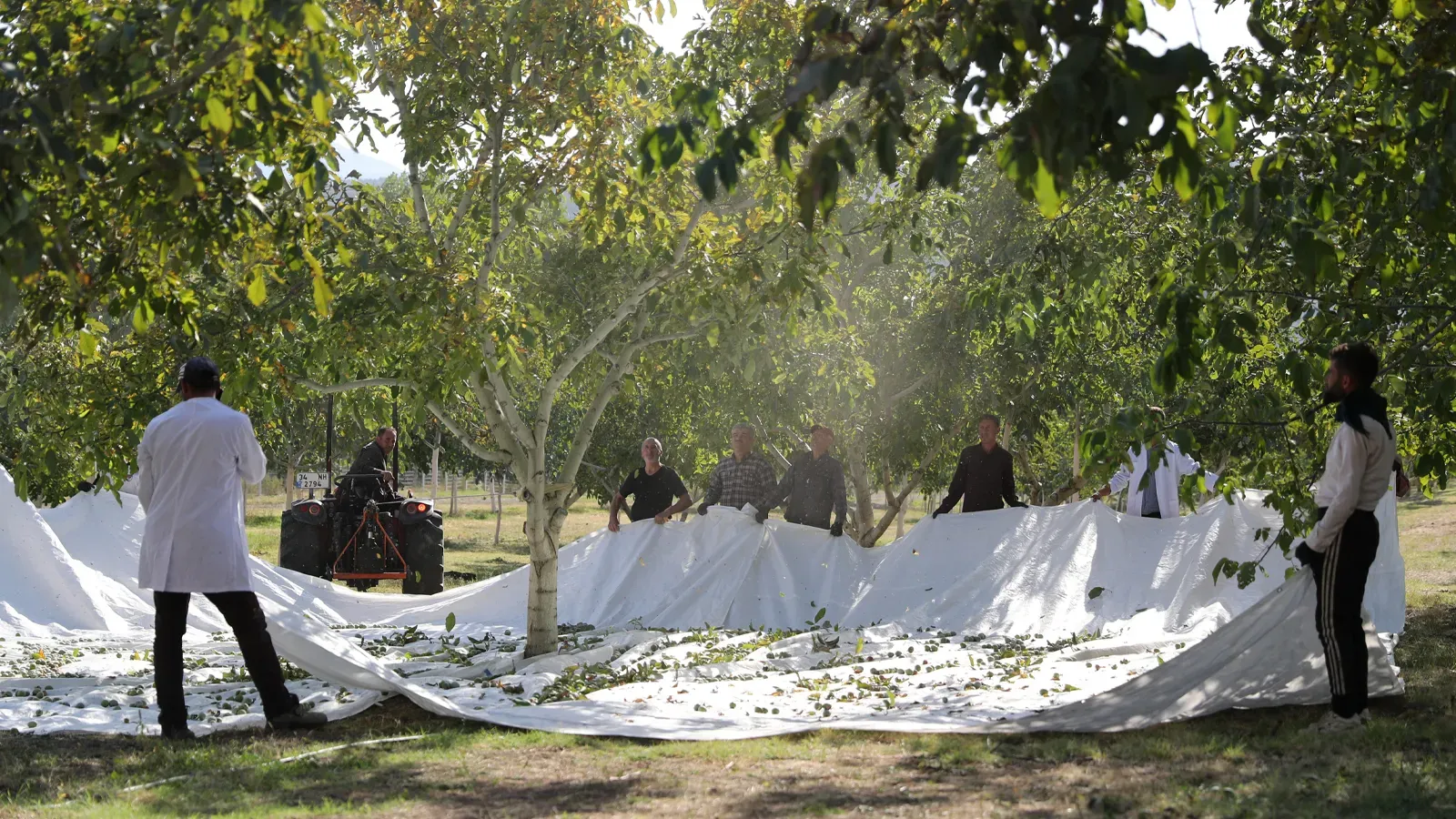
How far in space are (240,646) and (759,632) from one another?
14.5 feet

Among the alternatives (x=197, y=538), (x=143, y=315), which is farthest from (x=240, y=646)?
(x=143, y=315)

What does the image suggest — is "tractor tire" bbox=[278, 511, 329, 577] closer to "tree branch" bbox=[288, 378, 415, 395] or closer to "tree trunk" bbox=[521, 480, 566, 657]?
"tree trunk" bbox=[521, 480, 566, 657]

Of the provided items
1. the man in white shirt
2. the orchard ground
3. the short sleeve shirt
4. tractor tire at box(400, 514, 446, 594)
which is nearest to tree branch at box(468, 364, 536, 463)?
the orchard ground

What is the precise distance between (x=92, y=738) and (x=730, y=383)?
32.9 ft

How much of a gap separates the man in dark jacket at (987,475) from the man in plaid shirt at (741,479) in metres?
1.68

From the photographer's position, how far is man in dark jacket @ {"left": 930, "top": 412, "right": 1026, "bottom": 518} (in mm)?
12094

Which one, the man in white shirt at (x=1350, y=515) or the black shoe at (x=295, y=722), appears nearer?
the man in white shirt at (x=1350, y=515)

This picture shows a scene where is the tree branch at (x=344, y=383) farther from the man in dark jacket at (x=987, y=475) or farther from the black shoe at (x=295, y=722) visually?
the man in dark jacket at (x=987, y=475)

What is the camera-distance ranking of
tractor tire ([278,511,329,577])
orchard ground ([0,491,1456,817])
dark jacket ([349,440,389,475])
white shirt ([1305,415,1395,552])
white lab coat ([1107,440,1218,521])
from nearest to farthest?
orchard ground ([0,491,1456,817]) < white shirt ([1305,415,1395,552]) < white lab coat ([1107,440,1218,521]) < tractor tire ([278,511,329,577]) < dark jacket ([349,440,389,475])

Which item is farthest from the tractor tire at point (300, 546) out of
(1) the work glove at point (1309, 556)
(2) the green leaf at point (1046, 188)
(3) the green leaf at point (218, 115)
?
(2) the green leaf at point (1046, 188)

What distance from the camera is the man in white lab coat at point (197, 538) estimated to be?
6559 mm

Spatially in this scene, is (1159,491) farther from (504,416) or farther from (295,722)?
(295,722)

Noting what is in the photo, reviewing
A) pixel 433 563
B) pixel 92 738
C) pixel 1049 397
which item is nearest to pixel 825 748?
pixel 92 738

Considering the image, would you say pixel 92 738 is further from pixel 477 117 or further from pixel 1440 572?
pixel 1440 572
